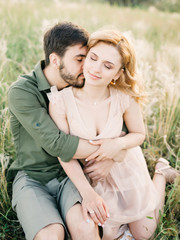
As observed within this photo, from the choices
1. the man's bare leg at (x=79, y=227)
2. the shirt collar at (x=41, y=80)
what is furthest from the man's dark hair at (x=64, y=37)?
the man's bare leg at (x=79, y=227)

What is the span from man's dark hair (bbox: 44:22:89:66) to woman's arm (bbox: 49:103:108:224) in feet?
1.89

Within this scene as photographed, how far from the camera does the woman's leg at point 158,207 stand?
220 cm

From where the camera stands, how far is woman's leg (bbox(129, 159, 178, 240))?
220 cm

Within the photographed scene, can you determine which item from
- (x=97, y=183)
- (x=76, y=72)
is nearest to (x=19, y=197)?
(x=97, y=183)

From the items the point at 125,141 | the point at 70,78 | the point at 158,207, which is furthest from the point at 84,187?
the point at 70,78

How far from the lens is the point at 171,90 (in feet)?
9.80

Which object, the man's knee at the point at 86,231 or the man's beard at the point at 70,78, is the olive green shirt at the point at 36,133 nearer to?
the man's beard at the point at 70,78

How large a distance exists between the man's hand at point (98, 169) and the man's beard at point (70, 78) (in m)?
0.73

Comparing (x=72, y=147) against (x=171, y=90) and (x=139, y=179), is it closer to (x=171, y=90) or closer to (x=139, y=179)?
(x=139, y=179)

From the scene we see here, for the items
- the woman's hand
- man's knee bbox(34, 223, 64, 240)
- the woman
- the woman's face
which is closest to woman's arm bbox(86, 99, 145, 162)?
the woman

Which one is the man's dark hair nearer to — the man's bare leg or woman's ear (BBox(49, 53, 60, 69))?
woman's ear (BBox(49, 53, 60, 69))

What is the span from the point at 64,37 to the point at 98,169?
1254 millimetres

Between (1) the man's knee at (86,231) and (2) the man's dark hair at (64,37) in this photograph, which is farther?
(2) the man's dark hair at (64,37)

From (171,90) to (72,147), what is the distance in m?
1.60
